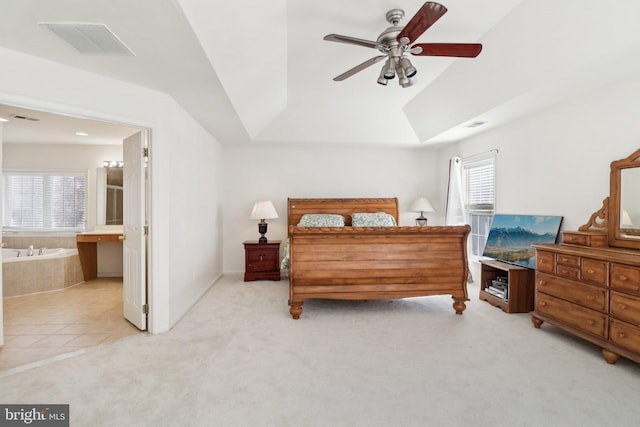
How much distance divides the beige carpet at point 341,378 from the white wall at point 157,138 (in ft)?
1.57

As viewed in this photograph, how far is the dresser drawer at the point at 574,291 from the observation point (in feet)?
7.59

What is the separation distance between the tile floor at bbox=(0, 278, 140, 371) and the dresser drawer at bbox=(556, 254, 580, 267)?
4.04 m

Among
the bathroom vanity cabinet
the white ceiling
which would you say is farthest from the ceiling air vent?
the bathroom vanity cabinet

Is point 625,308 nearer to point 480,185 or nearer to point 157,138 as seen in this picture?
point 480,185

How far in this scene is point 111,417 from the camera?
66.8 inches

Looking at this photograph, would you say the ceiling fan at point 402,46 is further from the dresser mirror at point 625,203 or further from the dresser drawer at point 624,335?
the dresser drawer at point 624,335

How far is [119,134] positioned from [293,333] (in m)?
4.07

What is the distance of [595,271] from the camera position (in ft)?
7.74

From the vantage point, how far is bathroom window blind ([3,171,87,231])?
5.10 meters

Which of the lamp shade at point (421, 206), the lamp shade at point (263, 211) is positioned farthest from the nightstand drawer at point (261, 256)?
the lamp shade at point (421, 206)

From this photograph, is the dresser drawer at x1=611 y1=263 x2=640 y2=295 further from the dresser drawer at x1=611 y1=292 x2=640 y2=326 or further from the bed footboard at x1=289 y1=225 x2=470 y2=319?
the bed footboard at x1=289 y1=225 x2=470 y2=319

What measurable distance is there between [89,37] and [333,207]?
3.96m

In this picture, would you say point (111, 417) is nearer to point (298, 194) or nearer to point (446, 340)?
point (446, 340)

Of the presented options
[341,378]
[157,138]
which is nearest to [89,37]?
[157,138]
